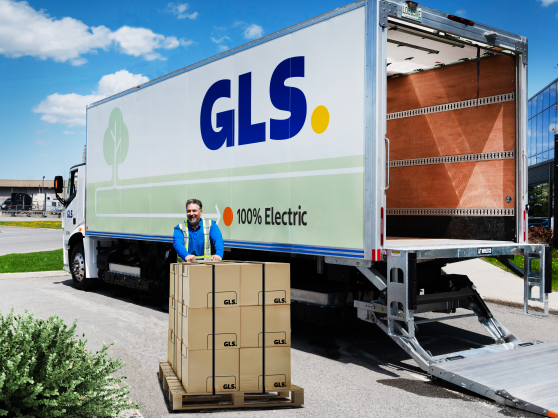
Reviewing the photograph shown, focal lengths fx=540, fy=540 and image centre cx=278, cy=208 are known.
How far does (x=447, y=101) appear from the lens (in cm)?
720

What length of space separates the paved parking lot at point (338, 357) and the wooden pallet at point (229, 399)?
8 centimetres

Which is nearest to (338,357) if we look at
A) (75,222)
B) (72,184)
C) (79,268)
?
(79,268)

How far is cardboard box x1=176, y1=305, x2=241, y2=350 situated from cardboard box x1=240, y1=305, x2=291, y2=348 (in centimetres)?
5

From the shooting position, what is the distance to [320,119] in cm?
Result: 591

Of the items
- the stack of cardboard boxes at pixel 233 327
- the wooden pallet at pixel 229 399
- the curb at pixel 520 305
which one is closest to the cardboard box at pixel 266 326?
the stack of cardboard boxes at pixel 233 327

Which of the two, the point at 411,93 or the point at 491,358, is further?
the point at 411,93

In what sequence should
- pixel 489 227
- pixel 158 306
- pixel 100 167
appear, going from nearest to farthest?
pixel 489 227 < pixel 158 306 < pixel 100 167

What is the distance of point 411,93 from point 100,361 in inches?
223

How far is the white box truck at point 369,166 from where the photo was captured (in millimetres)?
5391

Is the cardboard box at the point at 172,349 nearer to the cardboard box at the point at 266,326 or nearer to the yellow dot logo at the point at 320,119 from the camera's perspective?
→ the cardboard box at the point at 266,326

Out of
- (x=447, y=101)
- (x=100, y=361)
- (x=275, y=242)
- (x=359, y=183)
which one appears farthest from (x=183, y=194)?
(x=100, y=361)

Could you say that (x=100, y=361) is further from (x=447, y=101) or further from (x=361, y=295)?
(x=447, y=101)

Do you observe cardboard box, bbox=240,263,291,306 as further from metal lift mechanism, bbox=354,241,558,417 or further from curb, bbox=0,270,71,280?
curb, bbox=0,270,71,280

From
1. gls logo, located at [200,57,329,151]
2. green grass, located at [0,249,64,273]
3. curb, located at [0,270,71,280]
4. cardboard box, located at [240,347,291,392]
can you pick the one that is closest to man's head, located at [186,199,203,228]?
gls logo, located at [200,57,329,151]
